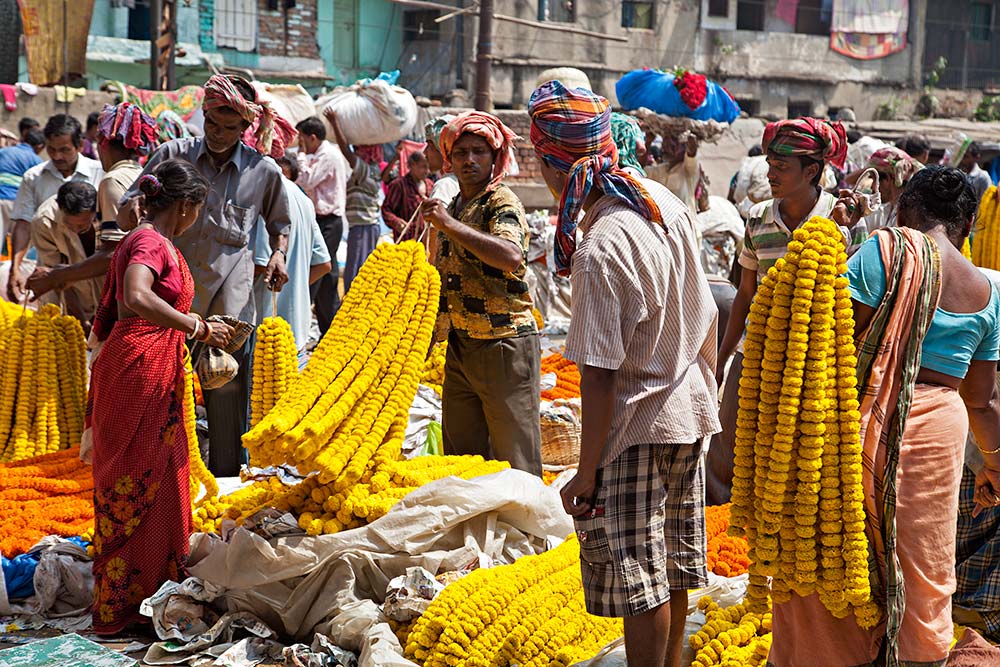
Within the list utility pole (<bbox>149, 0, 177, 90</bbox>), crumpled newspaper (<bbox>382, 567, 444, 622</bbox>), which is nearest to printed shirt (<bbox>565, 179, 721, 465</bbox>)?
crumpled newspaper (<bbox>382, 567, 444, 622</bbox>)

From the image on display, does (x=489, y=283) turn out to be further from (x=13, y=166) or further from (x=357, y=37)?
(x=357, y=37)

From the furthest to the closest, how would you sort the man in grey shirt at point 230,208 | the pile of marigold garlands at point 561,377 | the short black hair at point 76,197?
the pile of marigold garlands at point 561,377 < the short black hair at point 76,197 < the man in grey shirt at point 230,208

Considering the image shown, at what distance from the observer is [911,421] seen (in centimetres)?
323

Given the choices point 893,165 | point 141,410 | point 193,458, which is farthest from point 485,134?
point 893,165

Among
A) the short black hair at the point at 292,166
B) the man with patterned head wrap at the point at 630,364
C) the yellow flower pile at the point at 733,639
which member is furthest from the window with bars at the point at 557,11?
the man with patterned head wrap at the point at 630,364

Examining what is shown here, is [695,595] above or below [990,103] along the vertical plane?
below

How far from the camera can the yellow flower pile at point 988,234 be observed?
8398mm

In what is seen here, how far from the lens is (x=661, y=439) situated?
10.2 feet

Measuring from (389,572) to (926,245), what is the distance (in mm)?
2340

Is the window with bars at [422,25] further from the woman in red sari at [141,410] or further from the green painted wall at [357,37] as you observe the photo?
the woman in red sari at [141,410]

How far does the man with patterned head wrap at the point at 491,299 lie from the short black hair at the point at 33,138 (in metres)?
8.67

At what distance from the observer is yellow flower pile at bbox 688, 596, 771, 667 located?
363cm

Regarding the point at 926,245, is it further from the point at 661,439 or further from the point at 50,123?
the point at 50,123

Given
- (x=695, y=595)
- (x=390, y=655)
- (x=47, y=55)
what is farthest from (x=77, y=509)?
(x=47, y=55)
